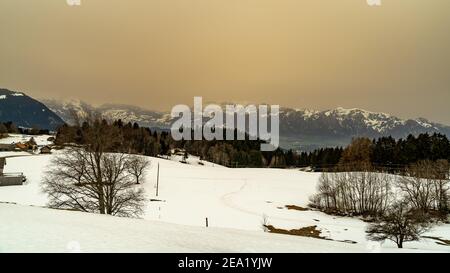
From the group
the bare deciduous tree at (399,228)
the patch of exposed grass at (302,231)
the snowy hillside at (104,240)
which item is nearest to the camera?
the snowy hillside at (104,240)

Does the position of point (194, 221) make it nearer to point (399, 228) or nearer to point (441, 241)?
point (399, 228)

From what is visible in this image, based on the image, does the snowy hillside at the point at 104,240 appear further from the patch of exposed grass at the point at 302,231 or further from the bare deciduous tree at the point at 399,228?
the patch of exposed grass at the point at 302,231

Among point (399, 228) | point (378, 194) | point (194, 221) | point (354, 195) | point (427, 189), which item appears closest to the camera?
point (399, 228)

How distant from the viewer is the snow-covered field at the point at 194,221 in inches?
399

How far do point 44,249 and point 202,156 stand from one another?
617ft

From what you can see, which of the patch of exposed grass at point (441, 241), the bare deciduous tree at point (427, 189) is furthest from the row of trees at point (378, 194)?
the patch of exposed grass at point (441, 241)

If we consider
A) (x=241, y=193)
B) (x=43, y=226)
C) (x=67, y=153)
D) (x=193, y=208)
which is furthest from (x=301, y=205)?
(x=43, y=226)

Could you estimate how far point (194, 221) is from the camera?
52344mm

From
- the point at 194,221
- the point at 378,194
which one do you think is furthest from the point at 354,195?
the point at 194,221

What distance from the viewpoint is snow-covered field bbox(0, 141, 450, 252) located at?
10.1m

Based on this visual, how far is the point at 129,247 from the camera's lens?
927 cm

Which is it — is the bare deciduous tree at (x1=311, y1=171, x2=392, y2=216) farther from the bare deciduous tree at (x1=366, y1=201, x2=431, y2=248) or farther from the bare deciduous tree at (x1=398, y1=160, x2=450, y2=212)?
the bare deciduous tree at (x1=366, y1=201, x2=431, y2=248)

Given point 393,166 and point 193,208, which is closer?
point 193,208
